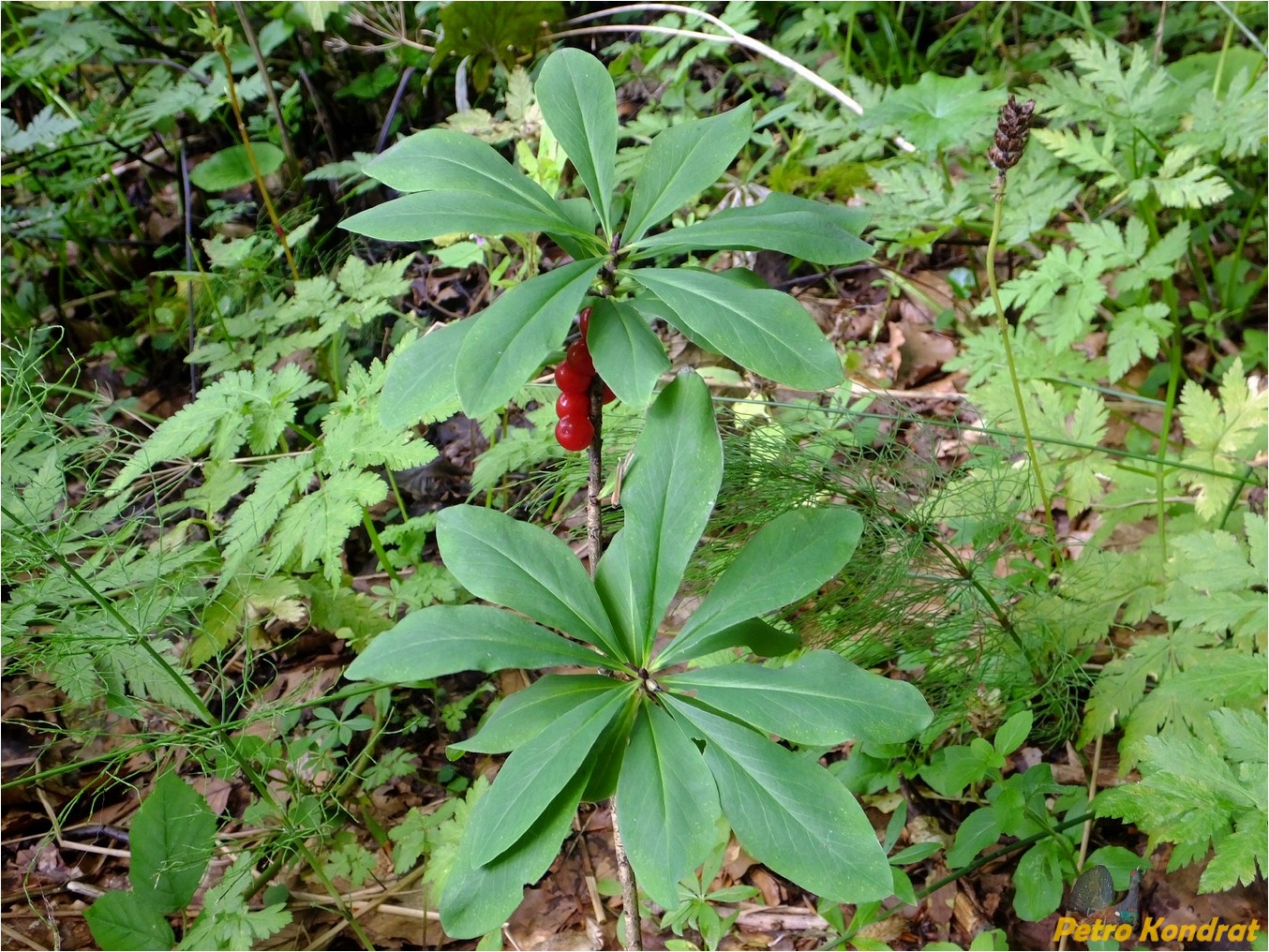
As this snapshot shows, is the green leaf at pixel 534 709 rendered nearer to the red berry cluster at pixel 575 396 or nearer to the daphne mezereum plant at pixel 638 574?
the daphne mezereum plant at pixel 638 574

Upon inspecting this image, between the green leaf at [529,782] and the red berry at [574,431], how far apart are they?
0.38m

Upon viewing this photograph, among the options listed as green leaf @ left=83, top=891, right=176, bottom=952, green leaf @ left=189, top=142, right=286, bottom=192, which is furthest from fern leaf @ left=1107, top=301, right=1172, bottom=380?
green leaf @ left=189, top=142, right=286, bottom=192

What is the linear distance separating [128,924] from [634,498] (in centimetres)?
152

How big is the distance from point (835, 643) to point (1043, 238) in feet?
6.73

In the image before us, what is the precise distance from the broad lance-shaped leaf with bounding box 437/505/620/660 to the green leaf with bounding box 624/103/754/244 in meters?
0.45

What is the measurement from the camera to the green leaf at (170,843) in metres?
1.81

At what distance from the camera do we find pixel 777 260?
3395 mm

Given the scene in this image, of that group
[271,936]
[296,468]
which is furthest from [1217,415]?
[271,936]

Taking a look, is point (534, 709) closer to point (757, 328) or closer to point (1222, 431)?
point (757, 328)

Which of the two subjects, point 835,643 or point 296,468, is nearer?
point 835,643

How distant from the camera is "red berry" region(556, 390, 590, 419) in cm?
123

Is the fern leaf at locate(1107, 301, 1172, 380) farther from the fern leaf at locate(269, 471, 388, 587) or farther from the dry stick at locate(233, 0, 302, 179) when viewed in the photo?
the dry stick at locate(233, 0, 302, 179)

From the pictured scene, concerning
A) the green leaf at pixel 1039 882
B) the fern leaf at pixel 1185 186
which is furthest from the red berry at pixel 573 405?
the fern leaf at pixel 1185 186

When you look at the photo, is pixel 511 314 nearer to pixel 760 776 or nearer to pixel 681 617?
pixel 760 776
